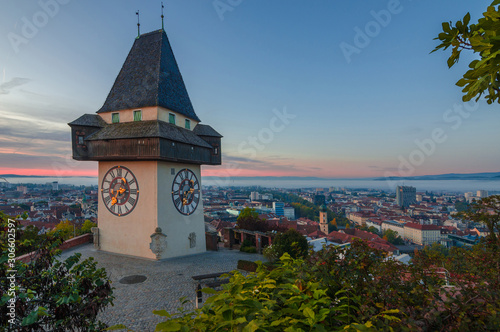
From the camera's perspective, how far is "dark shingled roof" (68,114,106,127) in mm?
13337

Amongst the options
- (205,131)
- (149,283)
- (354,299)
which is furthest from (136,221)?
(354,299)

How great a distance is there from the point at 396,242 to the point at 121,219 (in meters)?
66.5

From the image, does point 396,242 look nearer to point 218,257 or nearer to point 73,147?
point 218,257

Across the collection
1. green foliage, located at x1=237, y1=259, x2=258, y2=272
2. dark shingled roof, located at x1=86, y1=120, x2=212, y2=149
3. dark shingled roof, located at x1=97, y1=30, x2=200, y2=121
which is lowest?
green foliage, located at x1=237, y1=259, x2=258, y2=272

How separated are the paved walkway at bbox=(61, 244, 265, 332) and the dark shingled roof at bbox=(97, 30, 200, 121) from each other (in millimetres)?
8430

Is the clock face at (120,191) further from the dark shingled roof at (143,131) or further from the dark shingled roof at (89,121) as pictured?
the dark shingled roof at (89,121)

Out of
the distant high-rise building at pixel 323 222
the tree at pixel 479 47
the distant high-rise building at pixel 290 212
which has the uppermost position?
the tree at pixel 479 47

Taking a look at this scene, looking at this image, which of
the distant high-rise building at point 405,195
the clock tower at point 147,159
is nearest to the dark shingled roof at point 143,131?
the clock tower at point 147,159

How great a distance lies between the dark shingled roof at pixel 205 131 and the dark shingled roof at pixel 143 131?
189cm

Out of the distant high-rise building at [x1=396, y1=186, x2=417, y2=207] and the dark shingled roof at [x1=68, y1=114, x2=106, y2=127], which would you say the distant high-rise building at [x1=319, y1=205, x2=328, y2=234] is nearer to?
the dark shingled roof at [x1=68, y1=114, x2=106, y2=127]

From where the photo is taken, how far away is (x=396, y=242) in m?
60.1

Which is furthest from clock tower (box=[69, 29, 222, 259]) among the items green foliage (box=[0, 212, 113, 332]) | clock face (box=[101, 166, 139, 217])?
green foliage (box=[0, 212, 113, 332])

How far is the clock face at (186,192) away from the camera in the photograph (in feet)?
45.0

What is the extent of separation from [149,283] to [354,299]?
9911 millimetres
